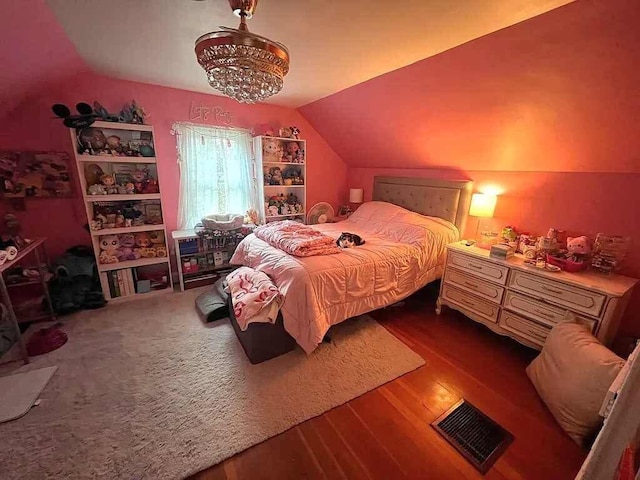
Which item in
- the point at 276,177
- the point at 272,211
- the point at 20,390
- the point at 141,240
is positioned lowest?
the point at 20,390

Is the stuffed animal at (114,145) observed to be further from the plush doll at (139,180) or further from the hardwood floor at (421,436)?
the hardwood floor at (421,436)

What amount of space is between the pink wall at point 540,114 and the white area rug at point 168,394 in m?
1.90

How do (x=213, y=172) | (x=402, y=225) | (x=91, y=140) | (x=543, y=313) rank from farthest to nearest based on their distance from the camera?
(x=213, y=172), (x=402, y=225), (x=91, y=140), (x=543, y=313)

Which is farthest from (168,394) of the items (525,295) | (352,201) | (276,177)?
(352,201)

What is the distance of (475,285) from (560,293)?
24.9 inches

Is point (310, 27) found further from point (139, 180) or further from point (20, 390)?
point (20, 390)

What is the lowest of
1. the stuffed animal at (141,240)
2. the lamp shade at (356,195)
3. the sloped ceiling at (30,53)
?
the stuffed animal at (141,240)

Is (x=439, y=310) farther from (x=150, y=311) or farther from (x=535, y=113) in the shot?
(x=150, y=311)

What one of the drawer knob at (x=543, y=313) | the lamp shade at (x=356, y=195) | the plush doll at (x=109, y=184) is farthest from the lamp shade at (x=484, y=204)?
the plush doll at (x=109, y=184)

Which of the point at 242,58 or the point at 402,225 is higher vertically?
the point at 242,58

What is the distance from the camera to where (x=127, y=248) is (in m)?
3.15

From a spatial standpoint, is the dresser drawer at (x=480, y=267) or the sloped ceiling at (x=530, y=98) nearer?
the sloped ceiling at (x=530, y=98)

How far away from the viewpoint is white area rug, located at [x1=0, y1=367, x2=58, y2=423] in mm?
1689

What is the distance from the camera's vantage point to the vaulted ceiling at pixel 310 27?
1.52m
